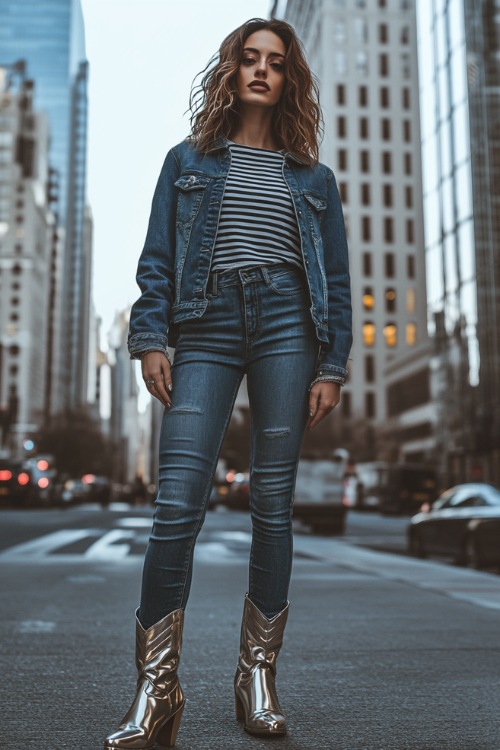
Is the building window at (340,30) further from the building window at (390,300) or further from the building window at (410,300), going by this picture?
the building window at (410,300)

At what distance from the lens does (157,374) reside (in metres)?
2.86

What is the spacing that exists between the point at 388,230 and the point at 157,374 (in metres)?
99.6

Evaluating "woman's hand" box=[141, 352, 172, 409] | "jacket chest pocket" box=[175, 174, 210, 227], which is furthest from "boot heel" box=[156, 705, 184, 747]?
"jacket chest pocket" box=[175, 174, 210, 227]

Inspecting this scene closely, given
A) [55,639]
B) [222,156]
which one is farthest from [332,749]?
[55,639]

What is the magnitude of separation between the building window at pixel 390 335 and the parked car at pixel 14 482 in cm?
5966

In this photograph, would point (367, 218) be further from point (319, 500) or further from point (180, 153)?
point (180, 153)

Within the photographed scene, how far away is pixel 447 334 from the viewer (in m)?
49.6

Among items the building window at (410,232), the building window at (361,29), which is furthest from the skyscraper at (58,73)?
the building window at (410,232)

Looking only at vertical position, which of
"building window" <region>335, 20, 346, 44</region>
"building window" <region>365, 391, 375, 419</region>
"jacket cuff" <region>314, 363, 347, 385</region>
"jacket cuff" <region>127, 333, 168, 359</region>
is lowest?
"jacket cuff" <region>314, 363, 347, 385</region>

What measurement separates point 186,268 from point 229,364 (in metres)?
0.31

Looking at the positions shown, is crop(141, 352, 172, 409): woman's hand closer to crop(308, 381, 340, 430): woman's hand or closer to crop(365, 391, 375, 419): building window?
crop(308, 381, 340, 430): woman's hand

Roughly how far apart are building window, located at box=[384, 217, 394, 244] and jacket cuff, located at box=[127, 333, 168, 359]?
9864 centimetres

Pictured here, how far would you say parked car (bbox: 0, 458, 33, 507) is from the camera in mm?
40000

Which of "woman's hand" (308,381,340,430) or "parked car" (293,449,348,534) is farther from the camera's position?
"parked car" (293,449,348,534)
